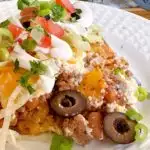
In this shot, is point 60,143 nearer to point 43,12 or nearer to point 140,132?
point 140,132

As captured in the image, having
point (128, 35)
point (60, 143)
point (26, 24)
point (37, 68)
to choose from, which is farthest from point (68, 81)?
point (128, 35)

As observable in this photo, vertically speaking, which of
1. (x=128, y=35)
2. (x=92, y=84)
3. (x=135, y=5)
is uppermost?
(x=92, y=84)

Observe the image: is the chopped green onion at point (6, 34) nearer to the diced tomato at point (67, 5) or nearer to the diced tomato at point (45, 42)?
the diced tomato at point (45, 42)

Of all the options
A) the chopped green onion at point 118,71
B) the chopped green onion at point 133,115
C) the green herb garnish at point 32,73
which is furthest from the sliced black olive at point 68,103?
the chopped green onion at point 118,71

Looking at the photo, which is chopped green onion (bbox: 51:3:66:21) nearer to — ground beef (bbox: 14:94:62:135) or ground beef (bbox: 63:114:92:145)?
ground beef (bbox: 14:94:62:135)

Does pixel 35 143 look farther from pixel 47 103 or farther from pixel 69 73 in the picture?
pixel 69 73

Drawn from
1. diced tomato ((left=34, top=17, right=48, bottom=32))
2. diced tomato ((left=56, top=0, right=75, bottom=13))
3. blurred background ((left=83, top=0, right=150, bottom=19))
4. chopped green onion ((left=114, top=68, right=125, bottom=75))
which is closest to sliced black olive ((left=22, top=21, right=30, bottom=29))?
diced tomato ((left=34, top=17, right=48, bottom=32))

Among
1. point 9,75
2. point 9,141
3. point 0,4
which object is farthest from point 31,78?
point 0,4
